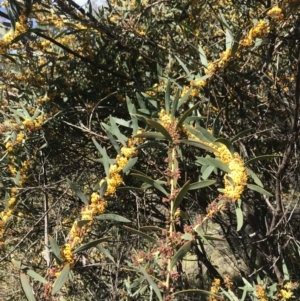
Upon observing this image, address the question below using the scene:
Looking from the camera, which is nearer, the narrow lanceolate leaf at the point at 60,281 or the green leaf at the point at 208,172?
the narrow lanceolate leaf at the point at 60,281

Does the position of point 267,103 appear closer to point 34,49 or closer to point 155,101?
point 155,101

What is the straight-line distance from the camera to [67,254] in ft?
3.90

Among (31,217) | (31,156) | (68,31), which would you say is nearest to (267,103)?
(68,31)

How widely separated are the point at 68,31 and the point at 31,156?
0.69 metres

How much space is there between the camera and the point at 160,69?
6.75 feet

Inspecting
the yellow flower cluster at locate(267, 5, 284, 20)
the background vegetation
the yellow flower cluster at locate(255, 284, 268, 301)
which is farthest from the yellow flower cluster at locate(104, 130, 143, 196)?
the yellow flower cluster at locate(255, 284, 268, 301)

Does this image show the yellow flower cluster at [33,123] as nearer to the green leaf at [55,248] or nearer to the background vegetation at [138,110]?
the background vegetation at [138,110]

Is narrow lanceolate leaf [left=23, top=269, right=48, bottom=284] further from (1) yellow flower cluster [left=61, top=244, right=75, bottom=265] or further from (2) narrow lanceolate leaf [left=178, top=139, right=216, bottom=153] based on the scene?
(2) narrow lanceolate leaf [left=178, top=139, right=216, bottom=153]

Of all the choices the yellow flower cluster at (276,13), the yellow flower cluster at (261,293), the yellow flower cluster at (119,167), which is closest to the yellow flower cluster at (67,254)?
the yellow flower cluster at (119,167)

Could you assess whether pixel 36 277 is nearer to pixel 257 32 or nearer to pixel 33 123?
pixel 33 123

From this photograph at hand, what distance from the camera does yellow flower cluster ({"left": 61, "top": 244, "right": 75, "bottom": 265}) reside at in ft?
3.89

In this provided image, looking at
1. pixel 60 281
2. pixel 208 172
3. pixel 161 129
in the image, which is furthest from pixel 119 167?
pixel 60 281

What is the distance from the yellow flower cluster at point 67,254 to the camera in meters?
1.19

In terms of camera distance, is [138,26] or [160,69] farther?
[138,26]
